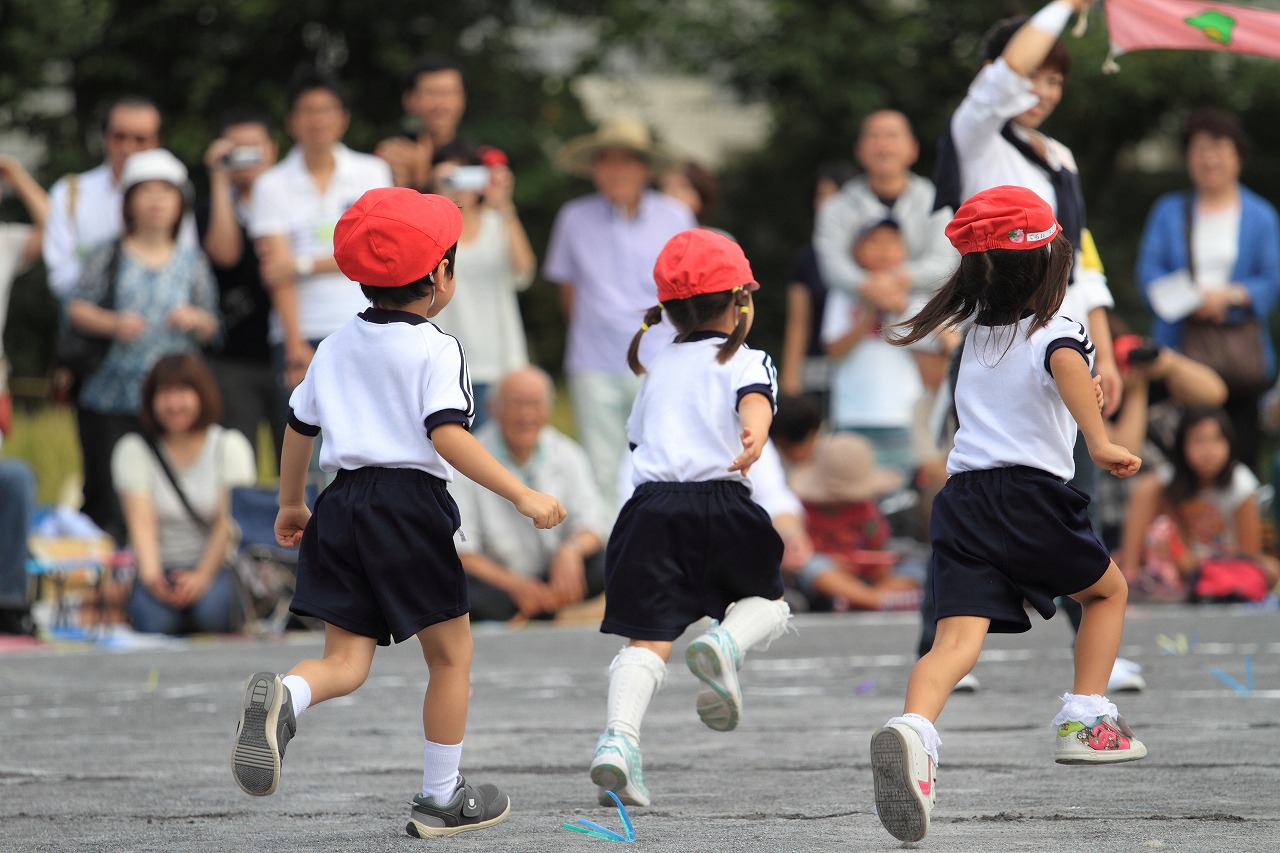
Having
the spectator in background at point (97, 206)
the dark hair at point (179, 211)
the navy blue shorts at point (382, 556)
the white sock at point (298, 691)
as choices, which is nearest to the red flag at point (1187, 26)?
the navy blue shorts at point (382, 556)

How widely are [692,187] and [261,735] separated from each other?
23.9 feet

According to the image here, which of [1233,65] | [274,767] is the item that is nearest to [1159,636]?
[274,767]

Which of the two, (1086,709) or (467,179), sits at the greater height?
(467,179)

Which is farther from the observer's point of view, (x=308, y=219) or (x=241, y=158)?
(x=241, y=158)

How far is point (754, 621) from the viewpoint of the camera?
5078mm

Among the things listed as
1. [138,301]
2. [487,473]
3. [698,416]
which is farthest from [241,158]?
[487,473]

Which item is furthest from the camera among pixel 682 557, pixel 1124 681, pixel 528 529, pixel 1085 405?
pixel 528 529

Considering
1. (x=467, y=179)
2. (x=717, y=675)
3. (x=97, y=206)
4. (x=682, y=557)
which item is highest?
(x=467, y=179)

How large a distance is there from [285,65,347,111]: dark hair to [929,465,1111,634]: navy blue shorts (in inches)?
212

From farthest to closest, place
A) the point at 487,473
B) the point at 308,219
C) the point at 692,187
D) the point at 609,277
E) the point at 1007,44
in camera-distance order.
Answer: the point at 692,187 → the point at 609,277 → the point at 308,219 → the point at 1007,44 → the point at 487,473

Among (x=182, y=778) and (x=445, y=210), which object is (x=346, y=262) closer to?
(x=445, y=210)

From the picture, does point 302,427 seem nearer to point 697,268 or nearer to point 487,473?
point 487,473

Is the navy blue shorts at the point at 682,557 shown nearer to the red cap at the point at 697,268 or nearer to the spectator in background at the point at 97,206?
the red cap at the point at 697,268

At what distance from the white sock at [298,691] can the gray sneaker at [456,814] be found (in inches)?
13.8
